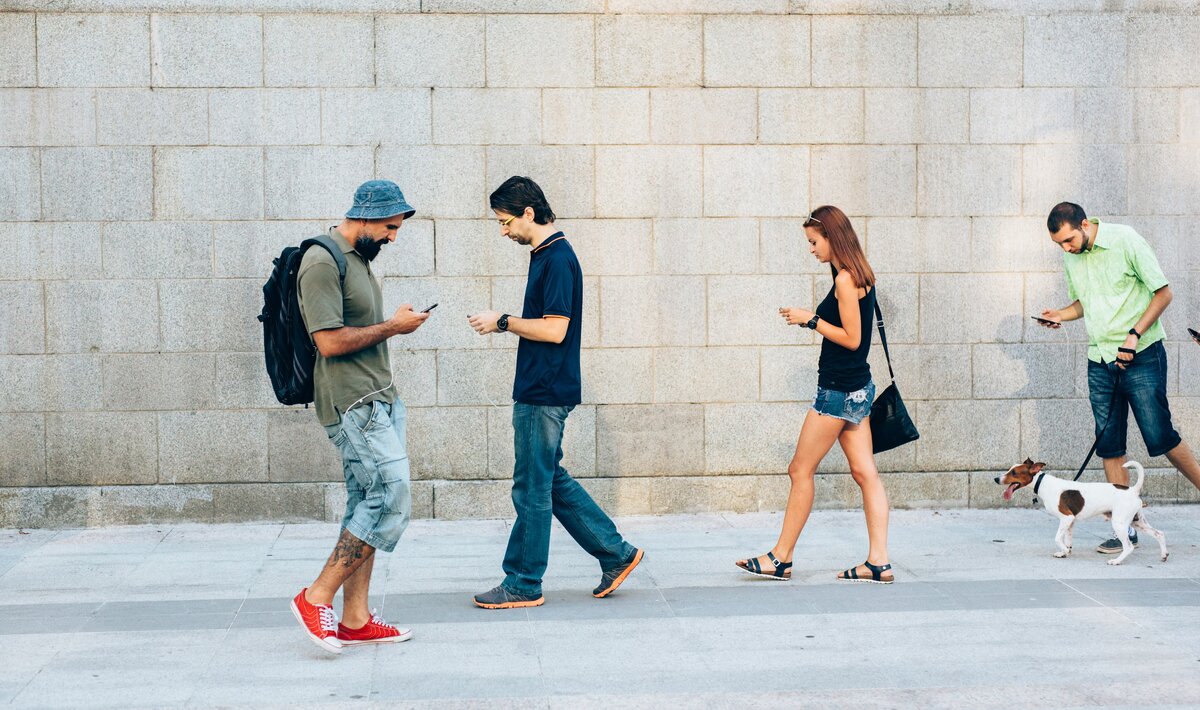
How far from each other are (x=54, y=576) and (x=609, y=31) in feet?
14.1

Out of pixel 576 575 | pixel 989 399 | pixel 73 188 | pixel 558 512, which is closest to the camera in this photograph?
pixel 558 512

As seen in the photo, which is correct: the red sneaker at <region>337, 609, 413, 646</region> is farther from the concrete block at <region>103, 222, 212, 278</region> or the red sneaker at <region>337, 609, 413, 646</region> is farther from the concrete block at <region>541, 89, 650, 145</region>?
the concrete block at <region>541, 89, 650, 145</region>

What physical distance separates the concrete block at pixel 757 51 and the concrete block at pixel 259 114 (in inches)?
93.3

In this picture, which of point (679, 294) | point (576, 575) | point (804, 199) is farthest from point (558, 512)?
point (804, 199)

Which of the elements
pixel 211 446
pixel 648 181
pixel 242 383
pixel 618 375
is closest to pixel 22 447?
pixel 211 446

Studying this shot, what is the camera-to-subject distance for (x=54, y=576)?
20.9ft

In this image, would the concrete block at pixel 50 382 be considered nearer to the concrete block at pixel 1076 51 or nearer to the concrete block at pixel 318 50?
the concrete block at pixel 318 50

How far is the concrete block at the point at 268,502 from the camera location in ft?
24.8

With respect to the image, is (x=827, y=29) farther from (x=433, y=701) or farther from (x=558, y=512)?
(x=433, y=701)

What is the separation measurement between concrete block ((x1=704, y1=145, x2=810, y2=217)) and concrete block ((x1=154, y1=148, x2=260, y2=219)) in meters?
2.69

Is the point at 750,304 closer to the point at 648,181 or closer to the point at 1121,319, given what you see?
the point at 648,181

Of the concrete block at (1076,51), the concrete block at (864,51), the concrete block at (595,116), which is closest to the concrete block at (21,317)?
the concrete block at (595,116)

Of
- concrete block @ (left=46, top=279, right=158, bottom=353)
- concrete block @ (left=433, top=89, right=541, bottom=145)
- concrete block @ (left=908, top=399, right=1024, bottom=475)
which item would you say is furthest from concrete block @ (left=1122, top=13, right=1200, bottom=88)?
concrete block @ (left=46, top=279, right=158, bottom=353)

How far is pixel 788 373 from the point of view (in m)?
7.85
